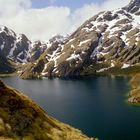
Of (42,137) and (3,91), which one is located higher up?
(3,91)

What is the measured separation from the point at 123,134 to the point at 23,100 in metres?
49.5

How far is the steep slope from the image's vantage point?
330ft

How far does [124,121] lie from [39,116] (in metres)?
64.2

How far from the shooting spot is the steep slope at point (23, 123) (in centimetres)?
10056

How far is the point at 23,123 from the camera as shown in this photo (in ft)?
348

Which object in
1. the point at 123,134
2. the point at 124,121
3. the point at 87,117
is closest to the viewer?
the point at 123,134

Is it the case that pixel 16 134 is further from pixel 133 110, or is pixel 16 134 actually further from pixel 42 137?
pixel 133 110

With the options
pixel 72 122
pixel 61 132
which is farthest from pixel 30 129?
pixel 72 122

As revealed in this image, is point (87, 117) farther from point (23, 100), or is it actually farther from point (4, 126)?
point (4, 126)

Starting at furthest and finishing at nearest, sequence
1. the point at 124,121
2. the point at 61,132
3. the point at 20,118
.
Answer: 1. the point at 124,121
2. the point at 61,132
3. the point at 20,118

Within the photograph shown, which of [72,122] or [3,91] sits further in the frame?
[72,122]

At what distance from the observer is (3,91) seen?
374ft

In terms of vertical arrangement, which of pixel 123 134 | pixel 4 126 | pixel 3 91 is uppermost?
pixel 3 91

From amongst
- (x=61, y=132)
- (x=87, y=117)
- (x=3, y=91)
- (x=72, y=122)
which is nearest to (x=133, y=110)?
(x=87, y=117)
